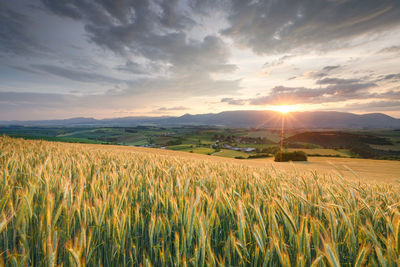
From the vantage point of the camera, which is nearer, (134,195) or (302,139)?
(134,195)

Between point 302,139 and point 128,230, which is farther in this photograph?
point 302,139

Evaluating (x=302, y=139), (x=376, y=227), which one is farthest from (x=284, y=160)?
(x=302, y=139)

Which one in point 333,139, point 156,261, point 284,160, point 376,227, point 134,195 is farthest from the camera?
point 333,139

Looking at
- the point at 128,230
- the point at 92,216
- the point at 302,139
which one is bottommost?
the point at 302,139

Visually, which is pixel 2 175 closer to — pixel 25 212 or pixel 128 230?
pixel 25 212

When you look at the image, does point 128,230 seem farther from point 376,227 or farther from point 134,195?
point 376,227

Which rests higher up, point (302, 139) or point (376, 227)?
point (376, 227)

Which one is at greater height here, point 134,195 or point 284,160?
point 134,195

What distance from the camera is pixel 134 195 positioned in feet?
6.14

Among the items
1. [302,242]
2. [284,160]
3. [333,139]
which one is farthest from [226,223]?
[333,139]

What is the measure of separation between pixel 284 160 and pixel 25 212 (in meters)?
24.0

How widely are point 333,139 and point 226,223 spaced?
197 feet

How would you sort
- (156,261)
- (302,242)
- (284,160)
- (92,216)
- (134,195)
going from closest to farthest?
(302,242)
(156,261)
(92,216)
(134,195)
(284,160)

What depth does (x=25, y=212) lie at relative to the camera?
45.8 inches
